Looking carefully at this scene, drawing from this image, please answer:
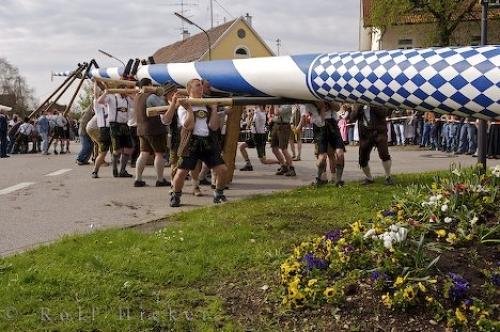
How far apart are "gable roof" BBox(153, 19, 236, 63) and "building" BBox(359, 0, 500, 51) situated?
45.8 feet

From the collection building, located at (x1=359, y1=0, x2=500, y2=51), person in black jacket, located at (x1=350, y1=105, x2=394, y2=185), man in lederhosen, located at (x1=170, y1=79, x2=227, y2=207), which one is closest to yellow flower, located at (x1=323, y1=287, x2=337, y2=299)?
man in lederhosen, located at (x1=170, y1=79, x2=227, y2=207)

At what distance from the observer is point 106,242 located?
592cm

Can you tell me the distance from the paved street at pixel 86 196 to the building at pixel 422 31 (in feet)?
82.0

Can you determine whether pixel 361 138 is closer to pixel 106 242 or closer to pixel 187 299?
pixel 106 242

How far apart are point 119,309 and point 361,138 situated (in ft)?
21.0

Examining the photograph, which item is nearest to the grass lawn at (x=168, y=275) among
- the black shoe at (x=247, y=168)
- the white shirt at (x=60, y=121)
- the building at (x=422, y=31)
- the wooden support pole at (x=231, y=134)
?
the wooden support pole at (x=231, y=134)

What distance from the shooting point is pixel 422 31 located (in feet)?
138

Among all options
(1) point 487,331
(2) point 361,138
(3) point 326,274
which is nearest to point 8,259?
(3) point 326,274

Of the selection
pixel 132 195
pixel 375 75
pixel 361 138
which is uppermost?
pixel 375 75

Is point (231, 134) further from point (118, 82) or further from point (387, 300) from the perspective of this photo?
point (387, 300)

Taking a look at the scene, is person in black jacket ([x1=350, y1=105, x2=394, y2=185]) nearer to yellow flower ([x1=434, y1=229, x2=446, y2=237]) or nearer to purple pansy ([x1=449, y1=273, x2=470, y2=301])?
yellow flower ([x1=434, y1=229, x2=446, y2=237])

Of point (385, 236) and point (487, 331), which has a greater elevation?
point (385, 236)

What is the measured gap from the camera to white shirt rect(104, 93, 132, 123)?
39.4 feet

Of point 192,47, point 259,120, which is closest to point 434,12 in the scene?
point 259,120
